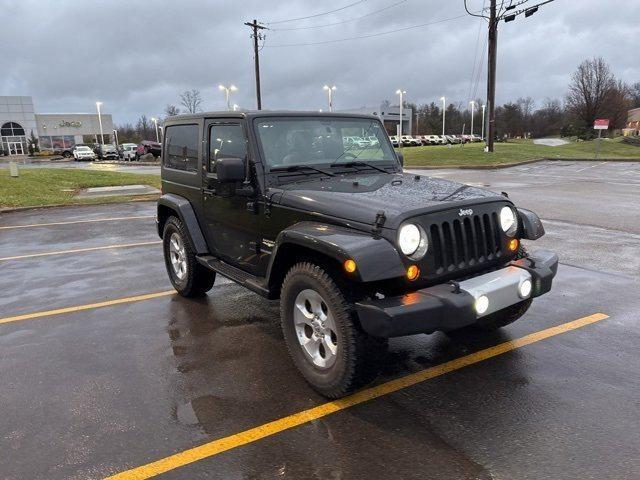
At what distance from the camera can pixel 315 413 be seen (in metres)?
3.20

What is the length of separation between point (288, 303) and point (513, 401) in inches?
64.6

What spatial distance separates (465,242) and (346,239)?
2.85 ft

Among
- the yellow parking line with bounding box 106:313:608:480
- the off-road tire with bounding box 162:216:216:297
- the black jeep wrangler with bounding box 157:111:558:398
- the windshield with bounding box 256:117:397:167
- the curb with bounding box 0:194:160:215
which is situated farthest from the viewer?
the curb with bounding box 0:194:160:215

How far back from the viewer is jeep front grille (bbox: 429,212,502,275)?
3.24m

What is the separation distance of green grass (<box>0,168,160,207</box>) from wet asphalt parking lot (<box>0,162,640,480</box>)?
31.6 ft

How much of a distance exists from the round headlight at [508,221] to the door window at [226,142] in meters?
2.10

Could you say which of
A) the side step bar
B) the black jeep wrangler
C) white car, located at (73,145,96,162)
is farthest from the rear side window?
white car, located at (73,145,96,162)

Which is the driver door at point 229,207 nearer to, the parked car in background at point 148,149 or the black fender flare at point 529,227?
the black fender flare at point 529,227

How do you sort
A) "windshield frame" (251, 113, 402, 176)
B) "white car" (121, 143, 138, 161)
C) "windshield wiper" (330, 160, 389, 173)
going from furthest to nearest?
1. "white car" (121, 143, 138, 161)
2. "windshield wiper" (330, 160, 389, 173)
3. "windshield frame" (251, 113, 402, 176)

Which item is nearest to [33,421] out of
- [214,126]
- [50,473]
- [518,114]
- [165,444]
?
[50,473]

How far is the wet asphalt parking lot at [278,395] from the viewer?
2709mm

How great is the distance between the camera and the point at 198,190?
4961 millimetres

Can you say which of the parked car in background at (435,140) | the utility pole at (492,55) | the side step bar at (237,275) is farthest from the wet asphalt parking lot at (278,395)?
the parked car in background at (435,140)

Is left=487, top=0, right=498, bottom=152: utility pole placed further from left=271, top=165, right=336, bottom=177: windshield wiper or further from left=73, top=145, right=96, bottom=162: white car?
left=73, top=145, right=96, bottom=162: white car
